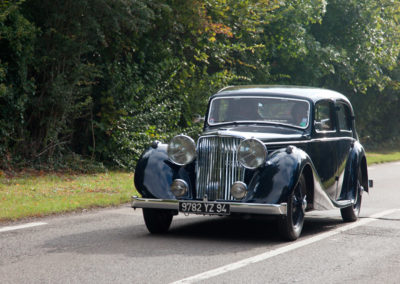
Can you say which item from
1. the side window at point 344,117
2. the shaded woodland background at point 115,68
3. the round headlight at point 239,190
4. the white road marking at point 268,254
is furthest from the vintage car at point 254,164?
the shaded woodland background at point 115,68

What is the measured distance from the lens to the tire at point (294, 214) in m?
8.10

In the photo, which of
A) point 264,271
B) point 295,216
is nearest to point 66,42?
point 295,216

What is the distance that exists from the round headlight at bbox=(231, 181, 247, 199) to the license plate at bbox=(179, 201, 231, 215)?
Answer: 175 mm

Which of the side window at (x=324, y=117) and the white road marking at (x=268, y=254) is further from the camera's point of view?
the side window at (x=324, y=117)

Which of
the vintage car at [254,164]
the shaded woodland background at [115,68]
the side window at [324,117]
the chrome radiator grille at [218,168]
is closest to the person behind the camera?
the vintage car at [254,164]

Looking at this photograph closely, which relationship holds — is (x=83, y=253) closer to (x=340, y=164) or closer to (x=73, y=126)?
(x=340, y=164)

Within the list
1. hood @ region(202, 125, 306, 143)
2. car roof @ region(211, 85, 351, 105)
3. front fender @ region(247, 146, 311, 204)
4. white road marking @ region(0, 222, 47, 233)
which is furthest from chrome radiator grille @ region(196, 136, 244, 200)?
white road marking @ region(0, 222, 47, 233)

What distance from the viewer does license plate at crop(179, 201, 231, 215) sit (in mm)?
7922

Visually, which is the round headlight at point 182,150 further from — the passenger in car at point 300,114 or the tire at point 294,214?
the passenger in car at point 300,114

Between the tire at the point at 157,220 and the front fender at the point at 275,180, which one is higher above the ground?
the front fender at the point at 275,180

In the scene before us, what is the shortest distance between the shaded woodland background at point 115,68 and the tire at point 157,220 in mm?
6439

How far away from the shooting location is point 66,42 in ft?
50.9

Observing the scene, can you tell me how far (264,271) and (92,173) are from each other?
33.7ft

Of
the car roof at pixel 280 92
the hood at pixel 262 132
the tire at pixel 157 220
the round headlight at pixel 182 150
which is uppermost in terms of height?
the car roof at pixel 280 92
